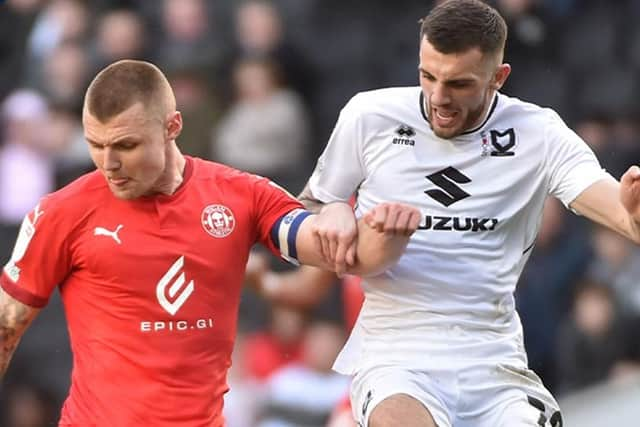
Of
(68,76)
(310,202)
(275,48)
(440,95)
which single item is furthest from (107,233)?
(68,76)

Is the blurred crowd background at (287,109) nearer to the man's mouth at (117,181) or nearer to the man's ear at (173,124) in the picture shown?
the man's ear at (173,124)

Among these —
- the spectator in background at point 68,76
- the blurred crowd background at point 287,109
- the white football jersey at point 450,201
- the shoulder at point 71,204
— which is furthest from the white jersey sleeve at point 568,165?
the spectator in background at point 68,76

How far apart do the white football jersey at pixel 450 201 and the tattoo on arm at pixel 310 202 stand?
0.14 ft

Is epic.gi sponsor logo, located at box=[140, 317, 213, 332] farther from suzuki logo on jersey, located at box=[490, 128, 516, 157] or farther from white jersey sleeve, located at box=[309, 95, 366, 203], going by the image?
suzuki logo on jersey, located at box=[490, 128, 516, 157]

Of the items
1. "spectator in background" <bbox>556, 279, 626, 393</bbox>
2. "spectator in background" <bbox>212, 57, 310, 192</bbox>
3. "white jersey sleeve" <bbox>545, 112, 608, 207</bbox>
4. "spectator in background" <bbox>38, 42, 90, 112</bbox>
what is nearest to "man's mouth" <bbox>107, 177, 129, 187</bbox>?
"white jersey sleeve" <bbox>545, 112, 608, 207</bbox>

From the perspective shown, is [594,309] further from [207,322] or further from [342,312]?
[207,322]

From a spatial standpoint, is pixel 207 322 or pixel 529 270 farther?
pixel 529 270

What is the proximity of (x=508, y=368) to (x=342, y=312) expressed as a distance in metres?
4.03

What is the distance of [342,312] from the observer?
32.3 ft

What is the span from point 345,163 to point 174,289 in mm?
830

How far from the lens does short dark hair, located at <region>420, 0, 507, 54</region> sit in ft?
18.5

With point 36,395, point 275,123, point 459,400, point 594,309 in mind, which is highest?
point 459,400

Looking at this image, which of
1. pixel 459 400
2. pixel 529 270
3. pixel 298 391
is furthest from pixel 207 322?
pixel 529 270

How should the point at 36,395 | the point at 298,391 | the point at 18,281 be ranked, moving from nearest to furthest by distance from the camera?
1. the point at 18,281
2. the point at 298,391
3. the point at 36,395
